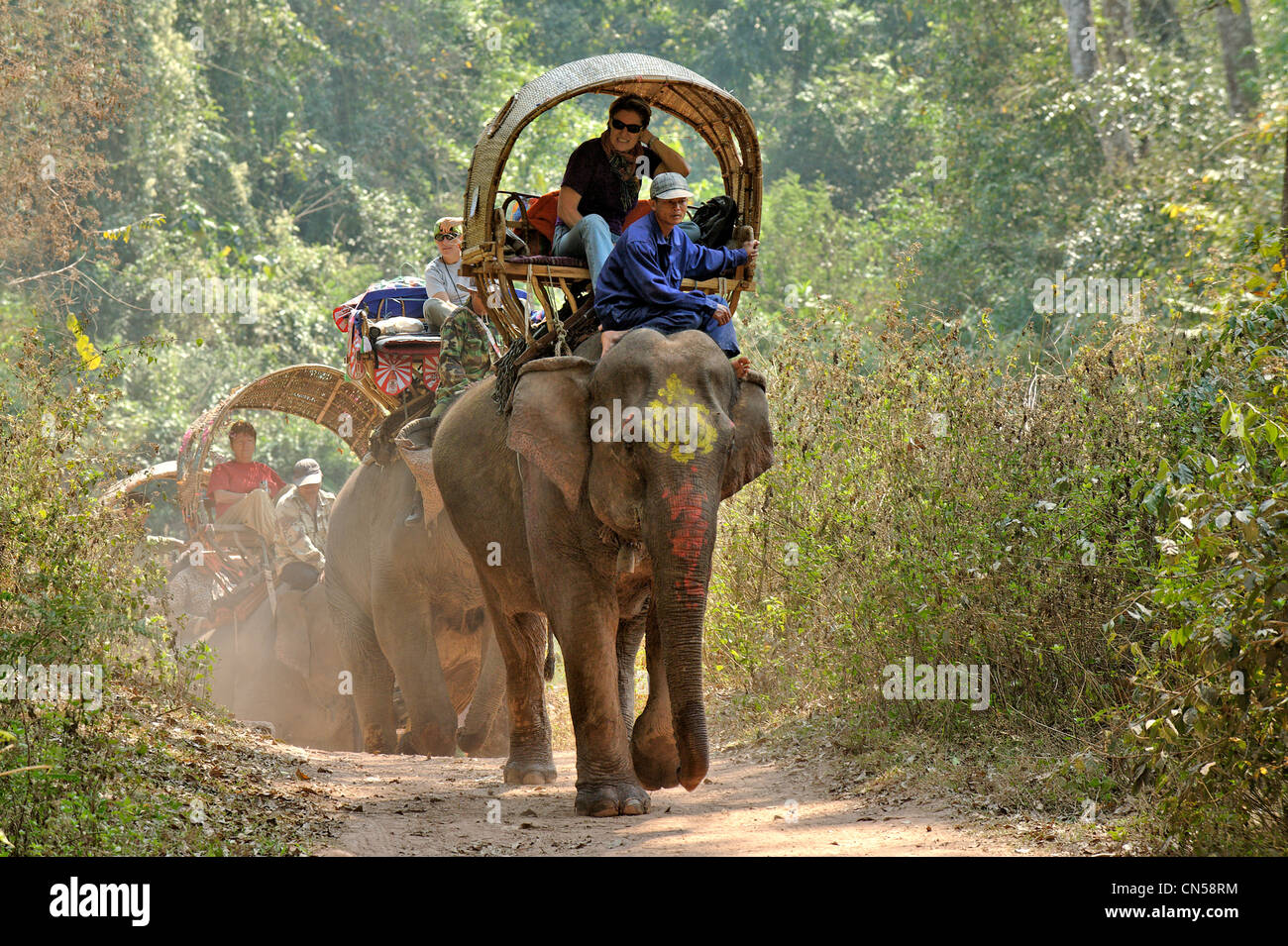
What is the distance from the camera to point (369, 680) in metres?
11.2

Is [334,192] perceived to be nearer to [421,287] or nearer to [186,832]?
[421,287]

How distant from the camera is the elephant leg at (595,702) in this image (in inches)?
256

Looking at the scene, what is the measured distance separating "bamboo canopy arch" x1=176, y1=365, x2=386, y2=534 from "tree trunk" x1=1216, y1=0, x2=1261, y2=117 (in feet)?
36.6

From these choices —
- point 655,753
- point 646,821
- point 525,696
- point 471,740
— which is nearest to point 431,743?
point 471,740

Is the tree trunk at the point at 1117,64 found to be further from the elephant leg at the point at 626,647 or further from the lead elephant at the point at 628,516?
the lead elephant at the point at 628,516

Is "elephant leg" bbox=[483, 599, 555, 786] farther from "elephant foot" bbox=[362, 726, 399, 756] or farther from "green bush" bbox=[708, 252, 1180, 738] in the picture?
"elephant foot" bbox=[362, 726, 399, 756]

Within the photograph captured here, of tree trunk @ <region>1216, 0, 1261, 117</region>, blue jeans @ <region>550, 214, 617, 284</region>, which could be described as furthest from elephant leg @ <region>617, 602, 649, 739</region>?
tree trunk @ <region>1216, 0, 1261, 117</region>

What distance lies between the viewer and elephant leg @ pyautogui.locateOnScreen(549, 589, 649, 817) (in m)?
6.50

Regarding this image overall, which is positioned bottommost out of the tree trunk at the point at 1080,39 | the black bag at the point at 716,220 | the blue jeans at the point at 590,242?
the blue jeans at the point at 590,242

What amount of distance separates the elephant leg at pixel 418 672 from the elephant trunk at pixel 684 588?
443 cm

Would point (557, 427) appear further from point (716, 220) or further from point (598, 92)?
point (598, 92)

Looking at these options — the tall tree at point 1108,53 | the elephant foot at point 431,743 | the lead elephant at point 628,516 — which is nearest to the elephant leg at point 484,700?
the elephant foot at point 431,743

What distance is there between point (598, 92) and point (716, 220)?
0.87 meters

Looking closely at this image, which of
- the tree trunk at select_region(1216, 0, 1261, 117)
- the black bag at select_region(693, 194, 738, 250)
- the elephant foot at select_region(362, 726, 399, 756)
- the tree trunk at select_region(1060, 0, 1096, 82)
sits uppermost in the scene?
the tree trunk at select_region(1060, 0, 1096, 82)
